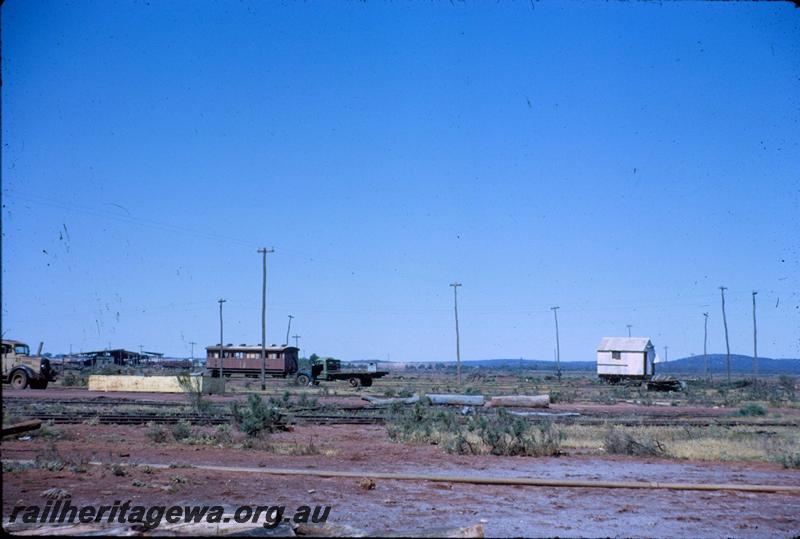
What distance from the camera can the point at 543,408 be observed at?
3384cm

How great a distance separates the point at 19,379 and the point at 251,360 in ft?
98.0

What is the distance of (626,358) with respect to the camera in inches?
2766

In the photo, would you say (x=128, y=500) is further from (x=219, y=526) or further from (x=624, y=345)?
(x=624, y=345)

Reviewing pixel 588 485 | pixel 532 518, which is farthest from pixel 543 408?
pixel 532 518

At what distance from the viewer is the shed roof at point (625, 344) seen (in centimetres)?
6950

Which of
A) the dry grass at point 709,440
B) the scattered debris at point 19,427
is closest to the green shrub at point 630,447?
the dry grass at point 709,440

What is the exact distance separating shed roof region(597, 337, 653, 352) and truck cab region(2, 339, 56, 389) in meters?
53.4

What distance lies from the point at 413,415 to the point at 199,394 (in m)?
8.82

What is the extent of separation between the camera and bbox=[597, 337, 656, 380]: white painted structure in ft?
228

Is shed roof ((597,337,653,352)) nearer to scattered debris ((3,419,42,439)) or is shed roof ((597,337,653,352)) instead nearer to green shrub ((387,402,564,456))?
green shrub ((387,402,564,456))

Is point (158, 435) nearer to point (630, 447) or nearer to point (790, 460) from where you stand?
point (630, 447)

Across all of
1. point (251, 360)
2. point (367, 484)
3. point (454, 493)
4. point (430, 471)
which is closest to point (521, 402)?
point (430, 471)

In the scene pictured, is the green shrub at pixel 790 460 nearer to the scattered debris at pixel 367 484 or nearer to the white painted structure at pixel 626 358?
the scattered debris at pixel 367 484

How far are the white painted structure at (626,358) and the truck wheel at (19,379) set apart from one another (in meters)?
54.0
